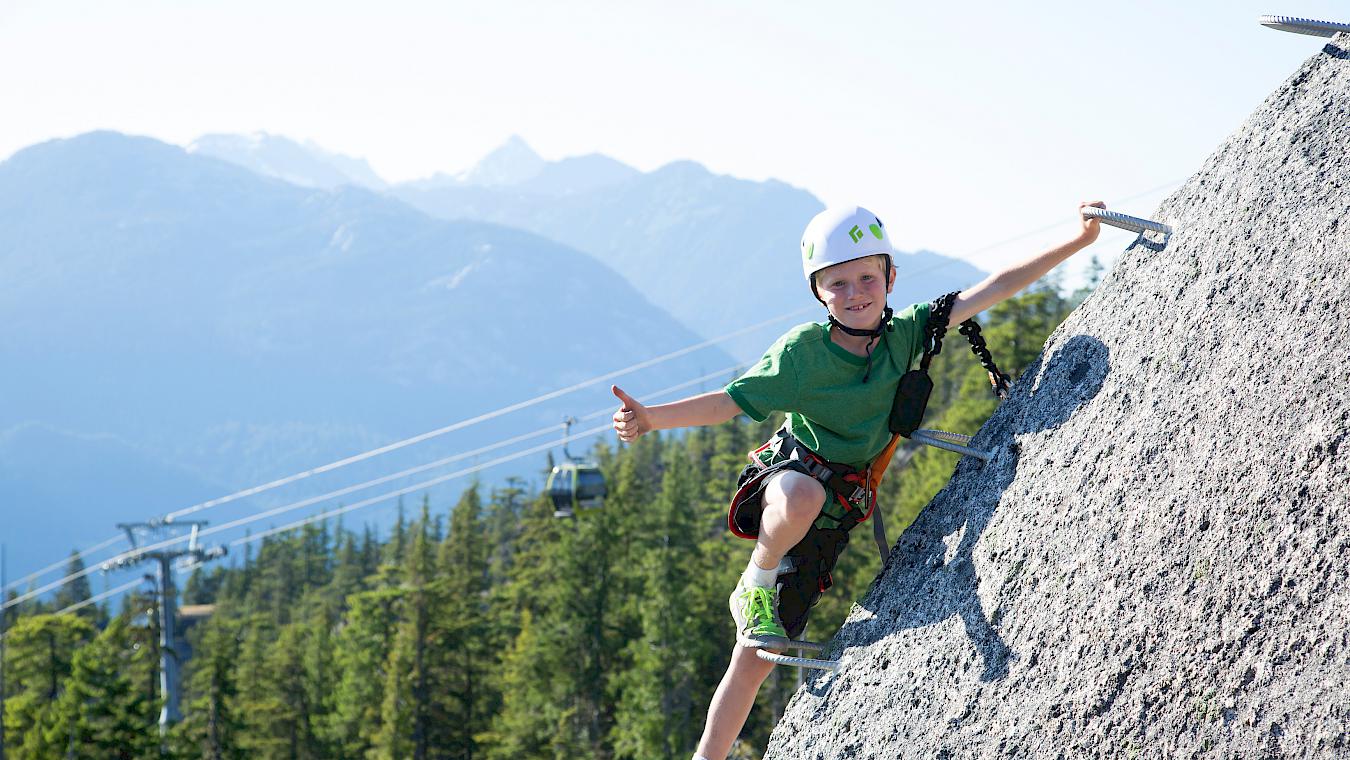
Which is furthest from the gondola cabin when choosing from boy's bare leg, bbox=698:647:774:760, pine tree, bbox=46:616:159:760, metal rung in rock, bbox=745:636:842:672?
metal rung in rock, bbox=745:636:842:672

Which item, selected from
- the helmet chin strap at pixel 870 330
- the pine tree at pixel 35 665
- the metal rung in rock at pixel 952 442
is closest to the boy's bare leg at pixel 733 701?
the metal rung in rock at pixel 952 442

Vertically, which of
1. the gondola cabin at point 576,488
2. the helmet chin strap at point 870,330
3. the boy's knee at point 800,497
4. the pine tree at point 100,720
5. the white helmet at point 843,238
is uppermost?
the white helmet at point 843,238

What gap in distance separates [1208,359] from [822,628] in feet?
123

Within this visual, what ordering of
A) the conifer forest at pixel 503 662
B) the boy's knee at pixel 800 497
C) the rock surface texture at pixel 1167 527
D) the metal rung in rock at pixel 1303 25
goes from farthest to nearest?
the conifer forest at pixel 503 662, the boy's knee at pixel 800 497, the metal rung in rock at pixel 1303 25, the rock surface texture at pixel 1167 527

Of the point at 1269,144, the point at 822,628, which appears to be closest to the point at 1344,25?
the point at 1269,144

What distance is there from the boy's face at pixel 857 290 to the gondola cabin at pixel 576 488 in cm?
2669

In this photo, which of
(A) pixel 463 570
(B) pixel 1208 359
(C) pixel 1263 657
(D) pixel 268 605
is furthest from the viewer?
(D) pixel 268 605

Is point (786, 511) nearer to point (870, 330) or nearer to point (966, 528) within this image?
point (966, 528)

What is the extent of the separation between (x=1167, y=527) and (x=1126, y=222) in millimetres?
1247

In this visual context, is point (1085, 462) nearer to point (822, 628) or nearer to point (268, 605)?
point (822, 628)

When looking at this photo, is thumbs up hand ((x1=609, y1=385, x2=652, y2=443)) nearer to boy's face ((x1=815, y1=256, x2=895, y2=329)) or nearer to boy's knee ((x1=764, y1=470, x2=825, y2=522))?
boy's knee ((x1=764, y1=470, x2=825, y2=522))

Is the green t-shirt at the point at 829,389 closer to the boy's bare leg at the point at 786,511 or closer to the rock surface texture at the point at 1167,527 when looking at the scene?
the boy's bare leg at the point at 786,511

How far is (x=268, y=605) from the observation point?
10462 cm

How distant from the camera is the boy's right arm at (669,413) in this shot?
431 centimetres
